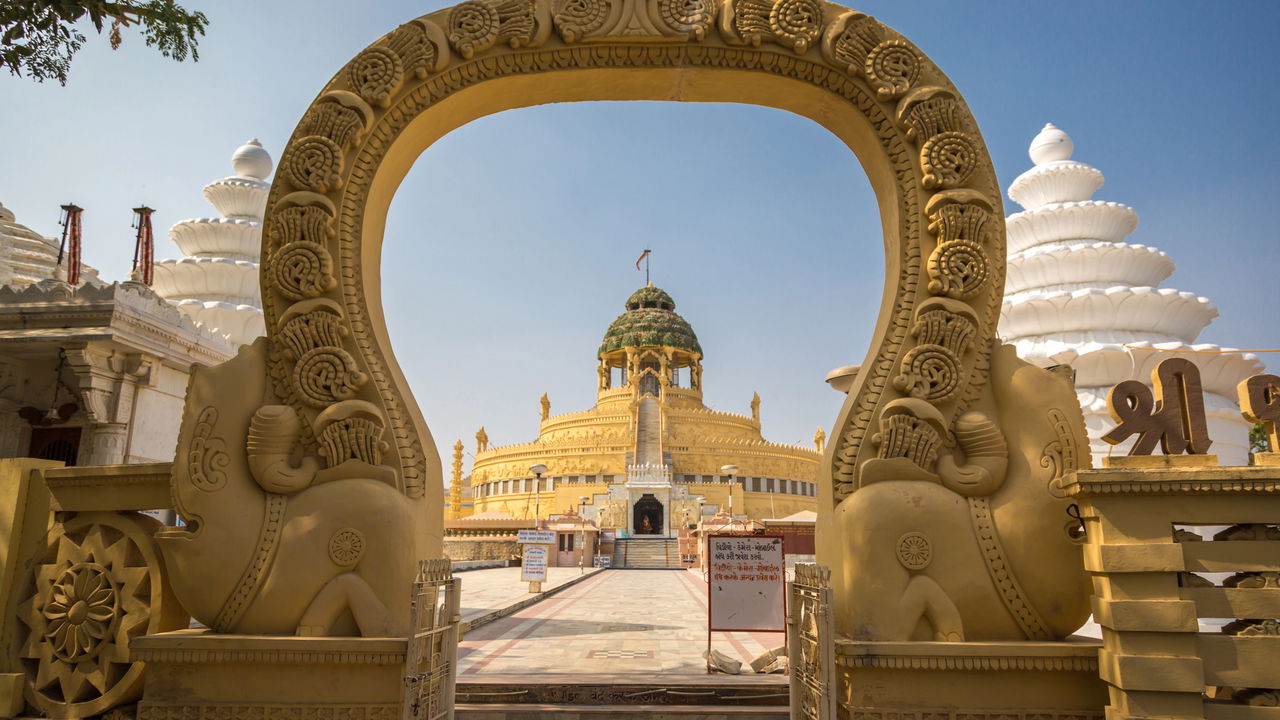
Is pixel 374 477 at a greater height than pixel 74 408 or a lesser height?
lesser

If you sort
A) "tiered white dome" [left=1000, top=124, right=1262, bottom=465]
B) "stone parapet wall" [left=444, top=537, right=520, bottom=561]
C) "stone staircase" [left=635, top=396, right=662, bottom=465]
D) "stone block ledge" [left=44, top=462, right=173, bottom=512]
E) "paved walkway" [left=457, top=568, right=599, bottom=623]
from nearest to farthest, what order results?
1. "stone block ledge" [left=44, top=462, right=173, bottom=512]
2. "paved walkway" [left=457, top=568, right=599, bottom=623]
3. "tiered white dome" [left=1000, top=124, right=1262, bottom=465]
4. "stone parapet wall" [left=444, top=537, right=520, bottom=561]
5. "stone staircase" [left=635, top=396, right=662, bottom=465]

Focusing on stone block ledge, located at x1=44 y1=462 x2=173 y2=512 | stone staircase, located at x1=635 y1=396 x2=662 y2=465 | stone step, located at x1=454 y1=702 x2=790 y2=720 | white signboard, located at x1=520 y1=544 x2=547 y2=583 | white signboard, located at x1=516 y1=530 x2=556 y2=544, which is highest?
stone staircase, located at x1=635 y1=396 x2=662 y2=465

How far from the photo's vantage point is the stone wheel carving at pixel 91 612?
189 inches

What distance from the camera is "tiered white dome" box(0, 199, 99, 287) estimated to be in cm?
1627

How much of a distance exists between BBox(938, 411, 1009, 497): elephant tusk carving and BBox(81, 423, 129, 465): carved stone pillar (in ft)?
43.1

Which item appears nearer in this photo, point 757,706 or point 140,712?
point 140,712

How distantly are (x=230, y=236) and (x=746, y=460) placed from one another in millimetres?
29751

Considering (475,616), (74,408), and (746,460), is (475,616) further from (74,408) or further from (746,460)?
(746,460)

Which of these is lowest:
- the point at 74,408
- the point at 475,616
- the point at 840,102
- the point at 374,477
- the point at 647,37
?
the point at 475,616

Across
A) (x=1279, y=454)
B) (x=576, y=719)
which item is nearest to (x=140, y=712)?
(x=576, y=719)

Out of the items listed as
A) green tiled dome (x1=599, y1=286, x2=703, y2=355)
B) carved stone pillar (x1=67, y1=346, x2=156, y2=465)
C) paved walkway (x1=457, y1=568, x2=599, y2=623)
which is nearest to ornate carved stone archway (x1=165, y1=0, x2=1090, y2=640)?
paved walkway (x1=457, y1=568, x2=599, y2=623)

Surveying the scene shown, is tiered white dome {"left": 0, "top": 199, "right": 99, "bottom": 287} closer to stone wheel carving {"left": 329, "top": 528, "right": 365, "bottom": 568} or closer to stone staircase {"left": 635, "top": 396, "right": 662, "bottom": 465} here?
stone wheel carving {"left": 329, "top": 528, "right": 365, "bottom": 568}

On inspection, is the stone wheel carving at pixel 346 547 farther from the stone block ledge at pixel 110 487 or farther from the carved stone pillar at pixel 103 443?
the carved stone pillar at pixel 103 443

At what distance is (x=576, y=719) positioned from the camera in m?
5.47
